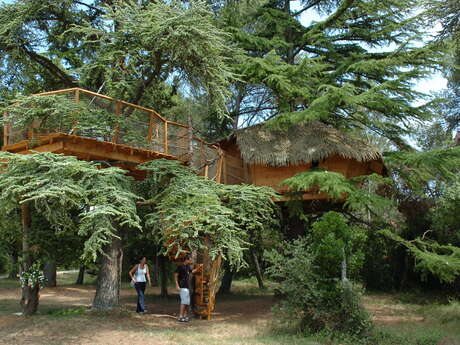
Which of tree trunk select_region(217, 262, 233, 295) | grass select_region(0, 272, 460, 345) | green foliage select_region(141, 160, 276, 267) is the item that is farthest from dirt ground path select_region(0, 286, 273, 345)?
tree trunk select_region(217, 262, 233, 295)

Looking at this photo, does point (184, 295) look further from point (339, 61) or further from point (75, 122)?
point (339, 61)

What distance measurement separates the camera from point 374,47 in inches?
715

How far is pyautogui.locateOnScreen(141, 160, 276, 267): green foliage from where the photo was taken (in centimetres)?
1038

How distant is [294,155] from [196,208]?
5.31 meters

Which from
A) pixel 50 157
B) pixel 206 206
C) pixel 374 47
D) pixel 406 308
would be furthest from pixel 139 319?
pixel 374 47

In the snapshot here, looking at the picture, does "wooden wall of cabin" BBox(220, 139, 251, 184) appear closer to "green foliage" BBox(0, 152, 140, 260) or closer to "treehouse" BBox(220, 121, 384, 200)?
"treehouse" BBox(220, 121, 384, 200)

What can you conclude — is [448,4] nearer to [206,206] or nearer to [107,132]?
[206,206]

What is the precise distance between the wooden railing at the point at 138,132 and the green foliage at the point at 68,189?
4.64 ft

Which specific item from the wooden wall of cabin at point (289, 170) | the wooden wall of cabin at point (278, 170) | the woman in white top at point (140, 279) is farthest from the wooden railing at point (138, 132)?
the woman in white top at point (140, 279)

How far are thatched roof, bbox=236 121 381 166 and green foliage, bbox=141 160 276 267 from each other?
7.92ft

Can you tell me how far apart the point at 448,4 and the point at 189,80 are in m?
7.76

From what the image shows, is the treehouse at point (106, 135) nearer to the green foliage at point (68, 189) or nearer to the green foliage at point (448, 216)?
the green foliage at point (68, 189)

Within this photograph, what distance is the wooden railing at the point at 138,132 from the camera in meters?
11.7

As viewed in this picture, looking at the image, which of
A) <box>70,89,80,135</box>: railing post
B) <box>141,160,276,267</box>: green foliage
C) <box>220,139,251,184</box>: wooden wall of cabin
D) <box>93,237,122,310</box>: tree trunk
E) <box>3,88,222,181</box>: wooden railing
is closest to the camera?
<box>141,160,276,267</box>: green foliage
